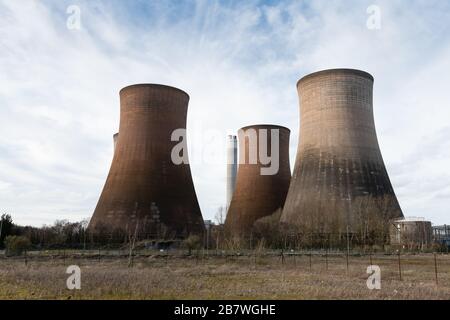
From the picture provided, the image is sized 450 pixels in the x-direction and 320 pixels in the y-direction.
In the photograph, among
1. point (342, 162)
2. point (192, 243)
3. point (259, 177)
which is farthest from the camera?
point (259, 177)

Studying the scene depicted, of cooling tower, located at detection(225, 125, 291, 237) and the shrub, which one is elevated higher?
cooling tower, located at detection(225, 125, 291, 237)

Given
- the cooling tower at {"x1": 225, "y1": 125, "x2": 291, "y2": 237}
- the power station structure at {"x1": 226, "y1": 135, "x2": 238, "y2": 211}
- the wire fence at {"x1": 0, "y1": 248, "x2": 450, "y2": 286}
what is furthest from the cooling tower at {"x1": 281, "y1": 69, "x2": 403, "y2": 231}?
the power station structure at {"x1": 226, "y1": 135, "x2": 238, "y2": 211}

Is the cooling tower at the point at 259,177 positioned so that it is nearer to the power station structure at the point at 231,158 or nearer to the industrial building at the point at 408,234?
the industrial building at the point at 408,234

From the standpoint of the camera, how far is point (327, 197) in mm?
21406

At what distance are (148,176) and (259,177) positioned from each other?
8.43 metres

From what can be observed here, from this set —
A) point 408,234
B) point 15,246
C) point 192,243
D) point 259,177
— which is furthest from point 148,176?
point 408,234

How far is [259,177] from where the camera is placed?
1099 inches

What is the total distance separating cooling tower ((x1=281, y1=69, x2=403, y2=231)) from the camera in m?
21.2

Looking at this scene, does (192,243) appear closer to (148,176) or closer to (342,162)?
(148,176)

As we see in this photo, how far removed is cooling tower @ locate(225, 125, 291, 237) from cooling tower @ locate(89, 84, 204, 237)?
5.73 m

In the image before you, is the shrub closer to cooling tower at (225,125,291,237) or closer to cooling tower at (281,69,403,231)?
cooling tower at (281,69,403,231)

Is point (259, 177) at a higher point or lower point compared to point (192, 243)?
higher
